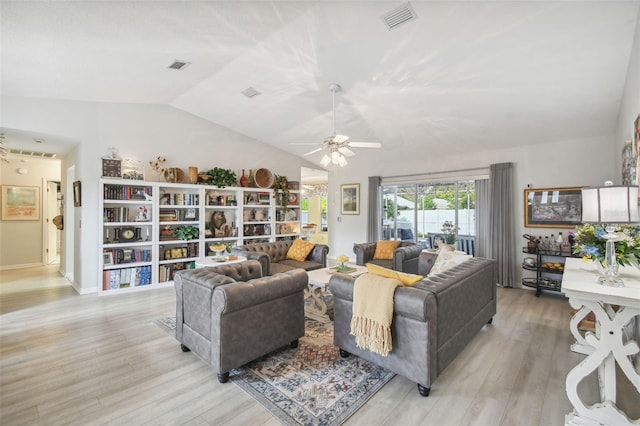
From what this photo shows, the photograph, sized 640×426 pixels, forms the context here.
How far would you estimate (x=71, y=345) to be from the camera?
3.07m

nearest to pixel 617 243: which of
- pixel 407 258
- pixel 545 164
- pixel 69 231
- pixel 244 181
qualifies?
pixel 407 258

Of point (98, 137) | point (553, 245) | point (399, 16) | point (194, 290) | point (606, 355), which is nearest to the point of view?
point (606, 355)

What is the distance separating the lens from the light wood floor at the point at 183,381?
201cm

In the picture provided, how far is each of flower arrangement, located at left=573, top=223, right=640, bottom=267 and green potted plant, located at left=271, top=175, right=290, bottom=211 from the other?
220 inches

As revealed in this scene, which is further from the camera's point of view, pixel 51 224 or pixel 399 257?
pixel 51 224

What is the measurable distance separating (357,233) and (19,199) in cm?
827

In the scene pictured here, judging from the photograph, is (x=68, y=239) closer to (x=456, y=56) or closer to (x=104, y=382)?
(x=104, y=382)

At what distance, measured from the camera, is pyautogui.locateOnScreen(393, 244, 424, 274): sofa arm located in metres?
4.90

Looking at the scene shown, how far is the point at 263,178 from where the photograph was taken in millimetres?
6906

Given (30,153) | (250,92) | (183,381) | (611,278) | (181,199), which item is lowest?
(183,381)

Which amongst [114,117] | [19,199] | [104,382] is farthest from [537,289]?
[19,199]

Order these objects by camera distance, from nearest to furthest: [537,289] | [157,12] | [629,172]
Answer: [157,12] → [629,172] → [537,289]

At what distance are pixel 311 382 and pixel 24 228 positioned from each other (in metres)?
8.53

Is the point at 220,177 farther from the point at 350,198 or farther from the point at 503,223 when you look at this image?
A: the point at 503,223
